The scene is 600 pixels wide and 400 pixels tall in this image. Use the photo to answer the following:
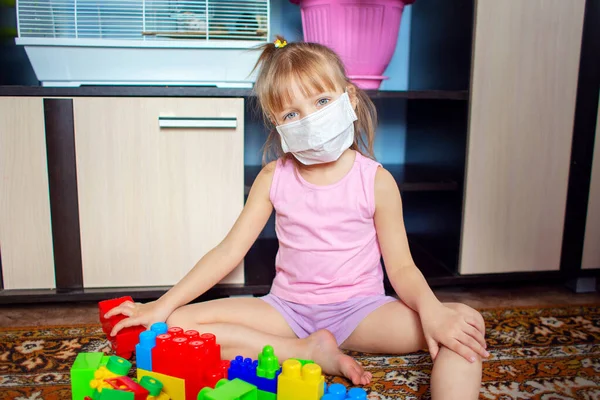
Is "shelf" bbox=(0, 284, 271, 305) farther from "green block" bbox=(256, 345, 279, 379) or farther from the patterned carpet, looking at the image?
"green block" bbox=(256, 345, 279, 379)

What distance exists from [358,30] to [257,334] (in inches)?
26.7

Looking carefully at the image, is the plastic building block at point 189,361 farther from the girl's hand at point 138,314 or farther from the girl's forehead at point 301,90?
the girl's forehead at point 301,90

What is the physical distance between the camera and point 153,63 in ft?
3.81

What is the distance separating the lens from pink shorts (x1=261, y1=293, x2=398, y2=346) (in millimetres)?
880

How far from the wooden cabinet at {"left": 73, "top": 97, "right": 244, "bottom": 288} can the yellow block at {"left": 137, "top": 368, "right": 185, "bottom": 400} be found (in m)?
0.51

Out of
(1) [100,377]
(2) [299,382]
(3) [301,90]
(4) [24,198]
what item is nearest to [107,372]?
(1) [100,377]

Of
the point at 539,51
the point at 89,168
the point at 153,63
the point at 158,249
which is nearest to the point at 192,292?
the point at 158,249

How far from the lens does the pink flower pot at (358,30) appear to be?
115cm

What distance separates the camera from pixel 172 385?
2.15 ft

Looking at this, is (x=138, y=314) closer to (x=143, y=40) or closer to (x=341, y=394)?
(x=341, y=394)

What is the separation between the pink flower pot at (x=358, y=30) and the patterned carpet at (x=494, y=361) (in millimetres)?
588

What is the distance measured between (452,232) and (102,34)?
0.91 meters

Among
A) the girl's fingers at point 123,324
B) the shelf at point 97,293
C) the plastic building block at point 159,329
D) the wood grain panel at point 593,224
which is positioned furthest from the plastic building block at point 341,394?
the wood grain panel at point 593,224

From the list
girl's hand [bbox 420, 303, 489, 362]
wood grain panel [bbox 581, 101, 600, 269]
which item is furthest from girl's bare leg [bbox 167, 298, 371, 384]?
wood grain panel [bbox 581, 101, 600, 269]
